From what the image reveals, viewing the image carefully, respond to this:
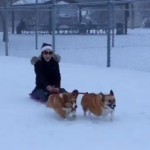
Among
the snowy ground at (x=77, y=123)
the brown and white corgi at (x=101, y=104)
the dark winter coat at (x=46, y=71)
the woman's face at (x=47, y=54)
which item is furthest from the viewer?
the dark winter coat at (x=46, y=71)

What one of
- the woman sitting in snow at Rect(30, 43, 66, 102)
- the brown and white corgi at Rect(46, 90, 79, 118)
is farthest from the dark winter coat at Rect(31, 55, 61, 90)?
the brown and white corgi at Rect(46, 90, 79, 118)

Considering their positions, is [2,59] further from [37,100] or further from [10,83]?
[37,100]

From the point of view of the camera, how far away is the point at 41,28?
29547 mm

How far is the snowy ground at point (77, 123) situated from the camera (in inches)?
188

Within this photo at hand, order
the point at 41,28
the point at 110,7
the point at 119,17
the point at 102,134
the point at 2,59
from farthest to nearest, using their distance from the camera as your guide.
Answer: the point at 119,17 → the point at 41,28 → the point at 2,59 → the point at 110,7 → the point at 102,134

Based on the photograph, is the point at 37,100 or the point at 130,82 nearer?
the point at 37,100

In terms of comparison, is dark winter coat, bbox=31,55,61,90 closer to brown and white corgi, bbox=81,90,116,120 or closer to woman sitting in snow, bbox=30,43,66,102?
woman sitting in snow, bbox=30,43,66,102

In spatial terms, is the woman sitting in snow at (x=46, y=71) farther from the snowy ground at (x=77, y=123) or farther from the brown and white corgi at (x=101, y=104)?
the brown and white corgi at (x=101, y=104)

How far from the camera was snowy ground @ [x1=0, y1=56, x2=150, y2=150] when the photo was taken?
15.6 feet

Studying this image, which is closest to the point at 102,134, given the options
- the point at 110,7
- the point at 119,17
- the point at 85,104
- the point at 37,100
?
the point at 85,104

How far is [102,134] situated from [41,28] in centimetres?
2482

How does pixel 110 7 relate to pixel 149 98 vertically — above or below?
above

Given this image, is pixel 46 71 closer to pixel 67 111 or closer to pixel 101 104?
pixel 67 111

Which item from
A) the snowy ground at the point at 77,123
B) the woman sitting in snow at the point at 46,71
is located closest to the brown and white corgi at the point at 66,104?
the snowy ground at the point at 77,123
